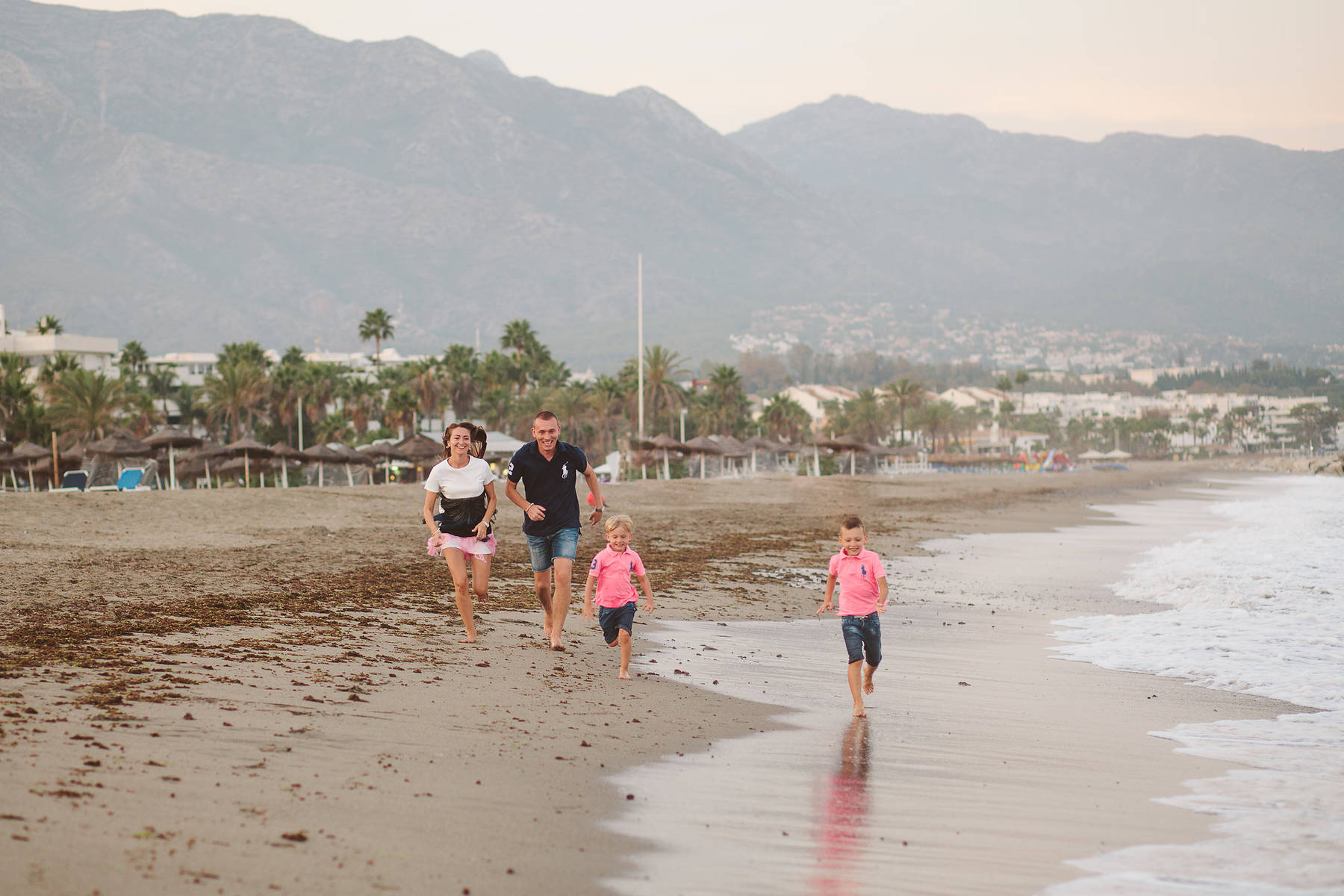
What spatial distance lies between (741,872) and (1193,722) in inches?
197

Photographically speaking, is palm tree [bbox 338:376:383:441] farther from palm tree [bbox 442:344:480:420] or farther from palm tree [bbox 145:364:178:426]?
palm tree [bbox 145:364:178:426]

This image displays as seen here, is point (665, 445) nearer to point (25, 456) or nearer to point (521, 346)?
point (25, 456)

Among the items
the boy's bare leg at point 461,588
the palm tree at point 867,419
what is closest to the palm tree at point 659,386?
the palm tree at point 867,419

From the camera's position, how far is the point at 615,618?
8.74 m

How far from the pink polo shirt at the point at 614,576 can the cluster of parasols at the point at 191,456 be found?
36.6 metres

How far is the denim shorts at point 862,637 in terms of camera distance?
794 cm

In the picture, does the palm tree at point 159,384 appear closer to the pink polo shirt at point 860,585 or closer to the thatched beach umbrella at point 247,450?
the thatched beach umbrella at point 247,450

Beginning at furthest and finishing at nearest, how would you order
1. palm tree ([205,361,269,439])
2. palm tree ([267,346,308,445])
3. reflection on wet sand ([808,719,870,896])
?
palm tree ([267,346,308,445]) → palm tree ([205,361,269,439]) → reflection on wet sand ([808,719,870,896])

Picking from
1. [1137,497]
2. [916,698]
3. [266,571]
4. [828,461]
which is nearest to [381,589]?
[266,571]

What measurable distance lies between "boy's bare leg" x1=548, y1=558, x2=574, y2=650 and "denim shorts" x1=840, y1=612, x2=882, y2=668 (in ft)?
7.74

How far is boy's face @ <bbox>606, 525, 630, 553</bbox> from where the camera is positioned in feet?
28.1

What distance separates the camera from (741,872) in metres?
4.80

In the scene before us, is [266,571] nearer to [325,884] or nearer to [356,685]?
[356,685]

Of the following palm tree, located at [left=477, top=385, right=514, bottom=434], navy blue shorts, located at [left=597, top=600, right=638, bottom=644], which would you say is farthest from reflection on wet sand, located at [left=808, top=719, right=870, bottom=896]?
palm tree, located at [left=477, top=385, right=514, bottom=434]
